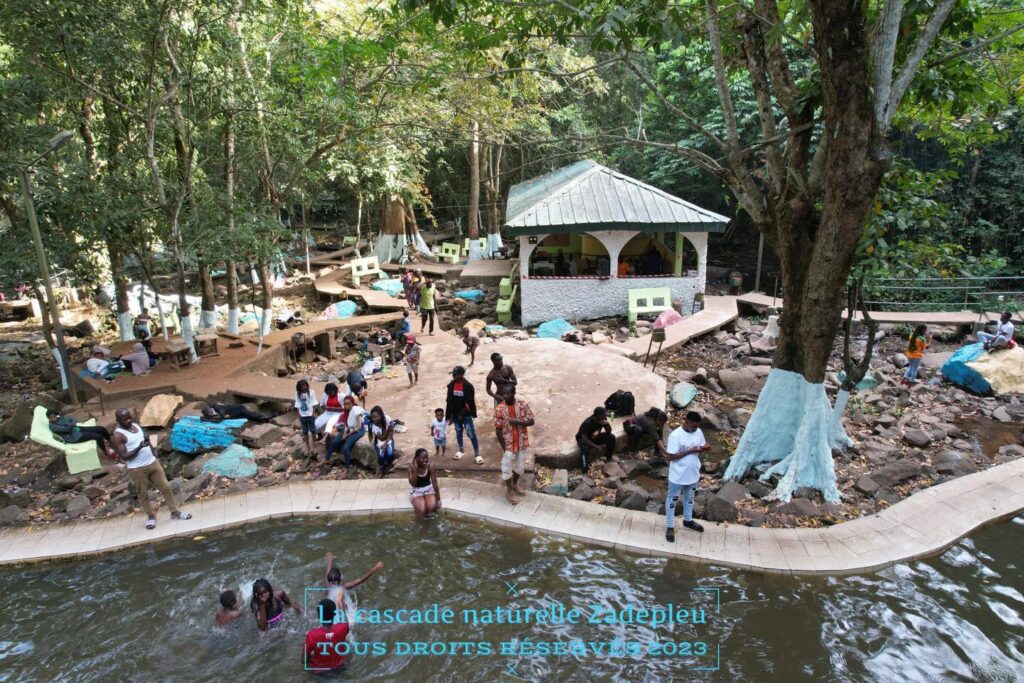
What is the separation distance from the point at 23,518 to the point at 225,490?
266cm

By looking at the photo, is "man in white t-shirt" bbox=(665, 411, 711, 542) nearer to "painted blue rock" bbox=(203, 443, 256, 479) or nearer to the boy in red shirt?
the boy in red shirt

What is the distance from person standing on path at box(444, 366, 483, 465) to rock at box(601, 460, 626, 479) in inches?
72.4

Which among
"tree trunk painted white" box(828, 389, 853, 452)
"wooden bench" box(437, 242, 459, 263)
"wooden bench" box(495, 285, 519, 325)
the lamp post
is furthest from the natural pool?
"wooden bench" box(437, 242, 459, 263)

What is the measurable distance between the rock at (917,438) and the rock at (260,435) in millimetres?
10418

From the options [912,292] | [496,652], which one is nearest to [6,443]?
[496,652]

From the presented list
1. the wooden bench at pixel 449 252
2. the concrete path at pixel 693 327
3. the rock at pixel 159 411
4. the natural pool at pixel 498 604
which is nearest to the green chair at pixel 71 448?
A: the rock at pixel 159 411

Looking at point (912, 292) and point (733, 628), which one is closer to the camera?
point (733, 628)

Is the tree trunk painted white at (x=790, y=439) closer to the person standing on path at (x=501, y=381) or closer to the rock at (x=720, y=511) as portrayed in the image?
the rock at (x=720, y=511)

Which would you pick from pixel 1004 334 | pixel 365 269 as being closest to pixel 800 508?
pixel 1004 334

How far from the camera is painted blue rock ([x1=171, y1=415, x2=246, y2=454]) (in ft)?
31.9

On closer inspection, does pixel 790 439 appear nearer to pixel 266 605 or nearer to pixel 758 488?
pixel 758 488

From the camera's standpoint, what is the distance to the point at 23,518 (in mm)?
8320

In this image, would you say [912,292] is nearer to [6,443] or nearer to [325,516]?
[325,516]

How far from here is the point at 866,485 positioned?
7922 millimetres
